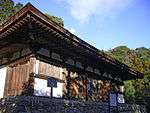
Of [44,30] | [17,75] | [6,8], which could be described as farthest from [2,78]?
[6,8]

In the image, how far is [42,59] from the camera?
1132 centimetres

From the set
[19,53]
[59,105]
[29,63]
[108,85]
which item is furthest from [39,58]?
[108,85]

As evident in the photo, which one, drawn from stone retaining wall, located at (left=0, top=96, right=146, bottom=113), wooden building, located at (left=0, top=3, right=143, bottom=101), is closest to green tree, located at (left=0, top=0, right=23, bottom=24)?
wooden building, located at (left=0, top=3, right=143, bottom=101)

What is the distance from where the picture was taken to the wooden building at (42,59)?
9.50m

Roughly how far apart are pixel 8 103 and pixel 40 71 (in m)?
2.15

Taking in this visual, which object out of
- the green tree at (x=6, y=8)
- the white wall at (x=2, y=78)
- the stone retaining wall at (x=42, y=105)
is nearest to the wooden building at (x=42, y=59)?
the white wall at (x=2, y=78)

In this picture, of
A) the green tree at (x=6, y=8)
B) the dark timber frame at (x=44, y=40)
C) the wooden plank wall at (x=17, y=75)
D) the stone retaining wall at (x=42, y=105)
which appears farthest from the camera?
the green tree at (x=6, y=8)

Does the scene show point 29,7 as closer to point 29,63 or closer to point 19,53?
point 29,63

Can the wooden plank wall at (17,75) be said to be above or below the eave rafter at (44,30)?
below

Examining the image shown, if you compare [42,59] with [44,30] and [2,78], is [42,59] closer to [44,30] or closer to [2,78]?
[44,30]

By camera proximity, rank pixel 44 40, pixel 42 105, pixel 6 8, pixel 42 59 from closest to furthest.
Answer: pixel 42 105 < pixel 44 40 < pixel 42 59 < pixel 6 8

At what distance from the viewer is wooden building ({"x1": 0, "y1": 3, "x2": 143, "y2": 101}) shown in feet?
31.2

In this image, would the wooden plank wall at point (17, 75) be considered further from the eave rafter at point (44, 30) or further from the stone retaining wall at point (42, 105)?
the eave rafter at point (44, 30)

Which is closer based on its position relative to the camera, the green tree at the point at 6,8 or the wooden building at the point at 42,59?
the wooden building at the point at 42,59
